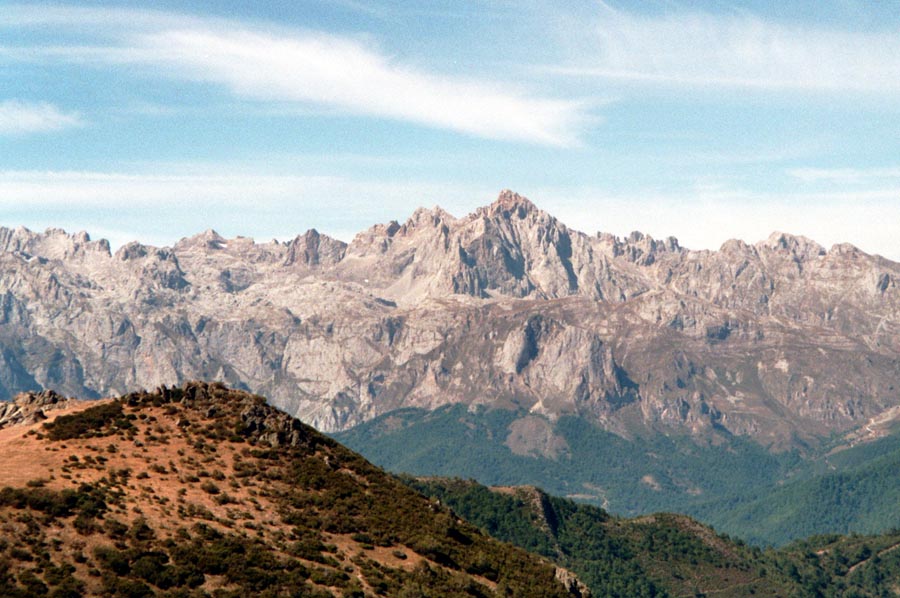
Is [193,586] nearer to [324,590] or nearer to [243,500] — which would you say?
[324,590]

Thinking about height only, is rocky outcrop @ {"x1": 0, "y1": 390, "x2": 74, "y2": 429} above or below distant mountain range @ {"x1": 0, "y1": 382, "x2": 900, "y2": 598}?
above

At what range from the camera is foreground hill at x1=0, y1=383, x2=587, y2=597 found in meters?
110

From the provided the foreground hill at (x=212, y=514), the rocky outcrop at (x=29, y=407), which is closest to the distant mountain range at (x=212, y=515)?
the foreground hill at (x=212, y=514)

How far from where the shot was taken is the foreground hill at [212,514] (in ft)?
362

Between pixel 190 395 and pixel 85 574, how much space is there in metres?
48.9

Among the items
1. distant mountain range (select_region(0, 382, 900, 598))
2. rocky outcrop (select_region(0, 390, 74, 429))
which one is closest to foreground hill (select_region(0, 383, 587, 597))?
distant mountain range (select_region(0, 382, 900, 598))

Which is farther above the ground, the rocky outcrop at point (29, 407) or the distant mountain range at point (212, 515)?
the rocky outcrop at point (29, 407)

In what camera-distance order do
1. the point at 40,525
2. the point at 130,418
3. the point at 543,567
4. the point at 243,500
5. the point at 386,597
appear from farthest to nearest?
the point at 543,567 < the point at 130,418 < the point at 243,500 < the point at 386,597 < the point at 40,525

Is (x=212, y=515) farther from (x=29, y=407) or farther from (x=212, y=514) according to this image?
(x=29, y=407)

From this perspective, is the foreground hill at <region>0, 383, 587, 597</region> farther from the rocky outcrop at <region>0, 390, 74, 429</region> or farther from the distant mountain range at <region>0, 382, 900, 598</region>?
the rocky outcrop at <region>0, 390, 74, 429</region>

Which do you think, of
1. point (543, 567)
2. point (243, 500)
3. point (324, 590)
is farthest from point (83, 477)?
point (543, 567)

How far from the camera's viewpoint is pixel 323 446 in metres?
158

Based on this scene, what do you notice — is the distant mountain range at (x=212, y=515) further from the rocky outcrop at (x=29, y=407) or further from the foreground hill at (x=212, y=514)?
the rocky outcrop at (x=29, y=407)

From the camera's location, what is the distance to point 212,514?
125 metres
